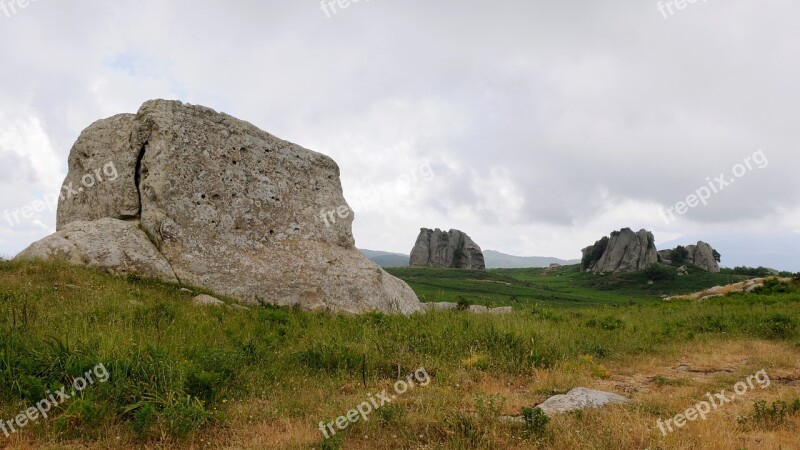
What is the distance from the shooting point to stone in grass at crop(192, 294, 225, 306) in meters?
13.2

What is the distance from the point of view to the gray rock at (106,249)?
47.6 feet

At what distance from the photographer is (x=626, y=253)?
441 ft

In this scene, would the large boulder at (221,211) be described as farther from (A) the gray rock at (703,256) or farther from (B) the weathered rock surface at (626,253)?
(A) the gray rock at (703,256)

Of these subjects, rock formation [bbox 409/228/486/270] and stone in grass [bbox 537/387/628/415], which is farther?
rock formation [bbox 409/228/486/270]

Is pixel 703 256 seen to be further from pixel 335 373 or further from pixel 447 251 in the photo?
pixel 335 373

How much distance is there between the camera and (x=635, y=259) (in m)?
132

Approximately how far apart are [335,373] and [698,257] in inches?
5889

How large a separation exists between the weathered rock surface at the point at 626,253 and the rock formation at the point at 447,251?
123 ft

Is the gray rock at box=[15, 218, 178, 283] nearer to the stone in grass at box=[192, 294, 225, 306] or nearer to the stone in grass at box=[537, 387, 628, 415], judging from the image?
the stone in grass at box=[192, 294, 225, 306]

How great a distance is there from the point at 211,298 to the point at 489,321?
806 centimetres

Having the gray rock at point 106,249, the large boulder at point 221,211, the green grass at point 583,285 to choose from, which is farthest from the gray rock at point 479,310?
the green grass at point 583,285

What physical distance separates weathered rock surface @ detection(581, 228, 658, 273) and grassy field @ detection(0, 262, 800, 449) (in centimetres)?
12814

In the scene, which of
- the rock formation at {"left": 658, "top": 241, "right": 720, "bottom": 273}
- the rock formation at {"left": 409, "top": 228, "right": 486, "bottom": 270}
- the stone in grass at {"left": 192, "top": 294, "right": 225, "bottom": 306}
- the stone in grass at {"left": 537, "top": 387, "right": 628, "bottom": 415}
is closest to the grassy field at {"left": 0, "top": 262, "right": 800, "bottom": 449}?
the stone in grass at {"left": 537, "top": 387, "right": 628, "bottom": 415}

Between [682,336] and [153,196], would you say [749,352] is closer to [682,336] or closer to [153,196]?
[682,336]
